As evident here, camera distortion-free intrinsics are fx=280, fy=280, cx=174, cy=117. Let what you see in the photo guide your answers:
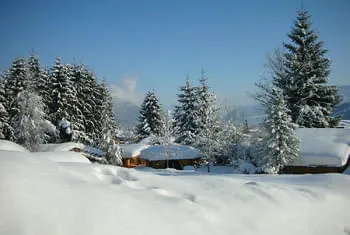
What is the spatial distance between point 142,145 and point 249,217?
32.1 meters

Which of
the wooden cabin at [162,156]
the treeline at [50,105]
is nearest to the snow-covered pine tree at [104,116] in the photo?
the treeline at [50,105]

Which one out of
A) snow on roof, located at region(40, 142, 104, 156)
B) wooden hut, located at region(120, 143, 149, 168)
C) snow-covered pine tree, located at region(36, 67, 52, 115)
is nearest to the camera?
snow on roof, located at region(40, 142, 104, 156)

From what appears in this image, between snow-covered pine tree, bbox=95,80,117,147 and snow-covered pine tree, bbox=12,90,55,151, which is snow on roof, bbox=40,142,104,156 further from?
snow-covered pine tree, bbox=95,80,117,147

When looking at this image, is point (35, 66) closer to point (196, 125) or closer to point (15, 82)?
point (15, 82)

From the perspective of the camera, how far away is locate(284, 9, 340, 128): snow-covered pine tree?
25.9 meters

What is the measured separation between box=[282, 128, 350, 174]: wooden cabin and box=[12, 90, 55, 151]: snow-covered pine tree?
21503 mm

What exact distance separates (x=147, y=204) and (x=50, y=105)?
99.6ft

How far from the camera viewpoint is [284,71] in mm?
28094

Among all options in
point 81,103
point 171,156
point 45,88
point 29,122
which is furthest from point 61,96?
point 171,156

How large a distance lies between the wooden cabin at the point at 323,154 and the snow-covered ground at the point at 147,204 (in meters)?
15.6

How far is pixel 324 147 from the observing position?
2031 cm

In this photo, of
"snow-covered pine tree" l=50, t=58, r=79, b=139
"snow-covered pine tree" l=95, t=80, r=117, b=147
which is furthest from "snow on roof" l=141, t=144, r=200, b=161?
"snow-covered pine tree" l=50, t=58, r=79, b=139

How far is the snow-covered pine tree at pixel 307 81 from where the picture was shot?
84.9 feet

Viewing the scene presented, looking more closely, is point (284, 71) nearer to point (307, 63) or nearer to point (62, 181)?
point (307, 63)
